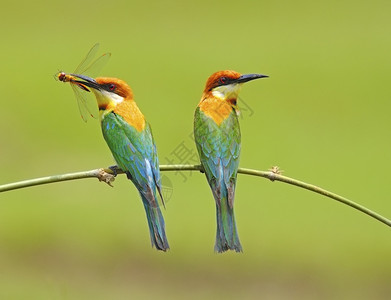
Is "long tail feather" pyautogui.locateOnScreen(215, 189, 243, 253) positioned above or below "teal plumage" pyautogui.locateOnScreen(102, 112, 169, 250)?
below

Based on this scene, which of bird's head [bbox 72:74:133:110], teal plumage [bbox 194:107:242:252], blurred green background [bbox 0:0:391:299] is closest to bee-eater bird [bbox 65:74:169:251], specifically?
bird's head [bbox 72:74:133:110]

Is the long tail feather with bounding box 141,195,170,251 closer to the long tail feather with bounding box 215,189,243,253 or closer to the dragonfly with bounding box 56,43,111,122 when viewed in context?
the long tail feather with bounding box 215,189,243,253

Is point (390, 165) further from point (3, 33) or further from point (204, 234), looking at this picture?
point (3, 33)

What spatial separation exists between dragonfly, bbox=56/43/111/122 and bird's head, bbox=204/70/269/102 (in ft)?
1.07

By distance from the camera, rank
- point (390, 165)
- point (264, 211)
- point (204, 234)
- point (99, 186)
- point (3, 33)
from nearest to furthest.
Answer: point (204, 234) → point (264, 211) → point (99, 186) → point (390, 165) → point (3, 33)

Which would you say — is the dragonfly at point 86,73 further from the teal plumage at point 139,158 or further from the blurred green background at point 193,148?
the blurred green background at point 193,148

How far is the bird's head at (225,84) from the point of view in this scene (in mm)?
2488

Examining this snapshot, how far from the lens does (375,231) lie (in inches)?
298

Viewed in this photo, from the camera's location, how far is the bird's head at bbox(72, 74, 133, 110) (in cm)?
233

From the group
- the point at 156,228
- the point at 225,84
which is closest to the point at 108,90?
the point at 225,84

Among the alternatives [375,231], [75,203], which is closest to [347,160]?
[375,231]

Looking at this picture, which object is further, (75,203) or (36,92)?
(36,92)

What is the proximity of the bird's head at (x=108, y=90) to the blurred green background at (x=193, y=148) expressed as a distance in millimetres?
2393

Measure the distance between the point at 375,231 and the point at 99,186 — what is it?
91.9 inches
